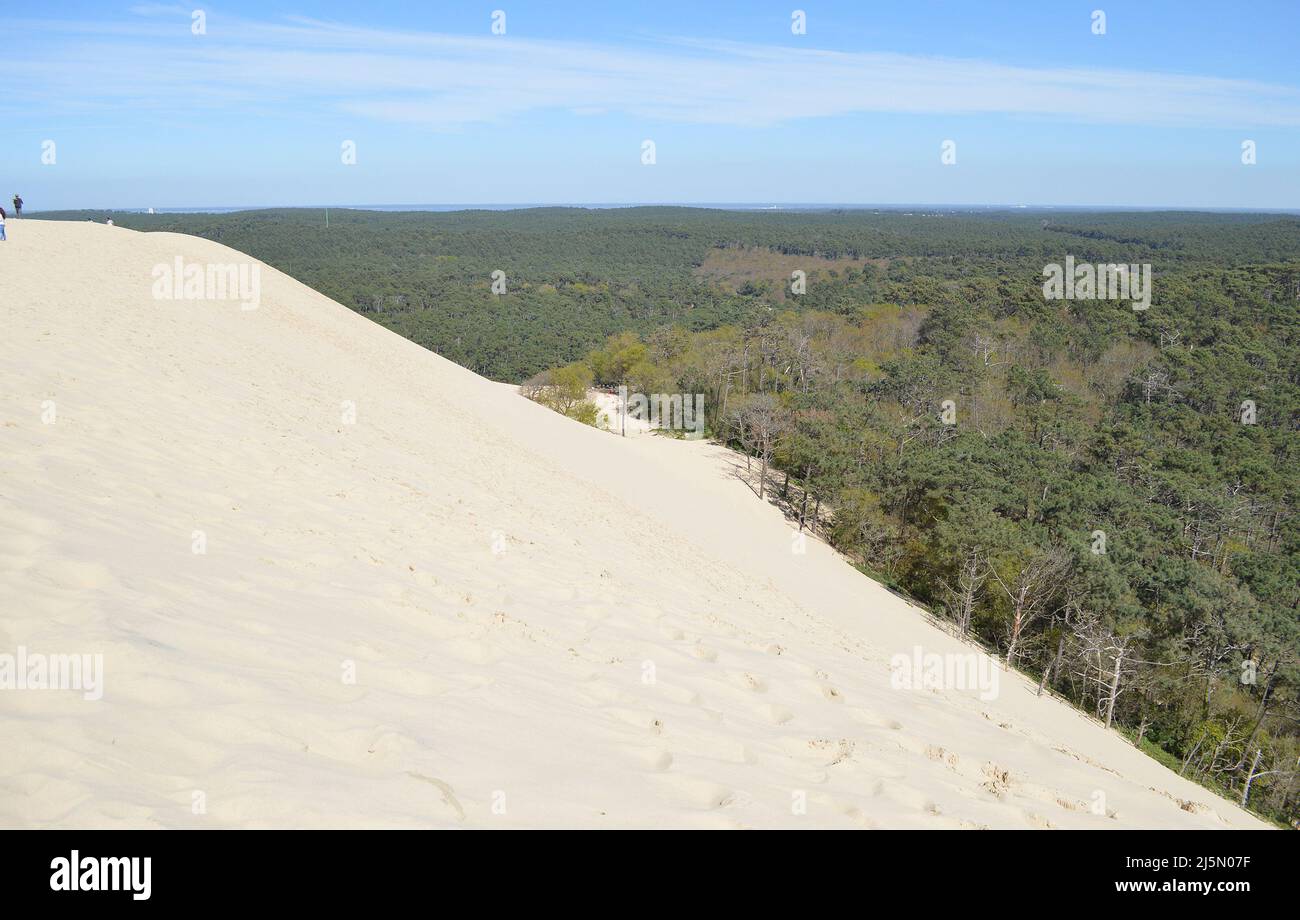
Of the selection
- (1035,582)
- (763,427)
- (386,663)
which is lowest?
(1035,582)

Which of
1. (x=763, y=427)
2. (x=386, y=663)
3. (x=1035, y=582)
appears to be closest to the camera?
(x=386, y=663)

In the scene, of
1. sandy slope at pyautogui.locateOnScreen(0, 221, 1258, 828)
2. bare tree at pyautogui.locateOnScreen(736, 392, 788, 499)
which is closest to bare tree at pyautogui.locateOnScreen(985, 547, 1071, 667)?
sandy slope at pyautogui.locateOnScreen(0, 221, 1258, 828)

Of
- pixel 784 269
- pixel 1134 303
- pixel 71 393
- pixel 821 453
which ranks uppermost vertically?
pixel 784 269

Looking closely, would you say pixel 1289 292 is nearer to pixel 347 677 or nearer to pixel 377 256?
pixel 347 677

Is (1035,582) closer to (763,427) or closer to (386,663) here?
(763,427)

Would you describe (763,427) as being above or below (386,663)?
below

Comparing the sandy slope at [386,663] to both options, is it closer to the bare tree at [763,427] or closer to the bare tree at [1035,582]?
the bare tree at [1035,582]

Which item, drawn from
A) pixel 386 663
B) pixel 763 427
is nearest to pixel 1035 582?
pixel 763 427
